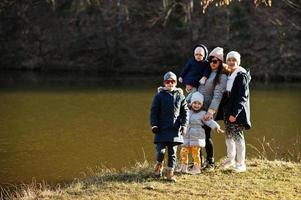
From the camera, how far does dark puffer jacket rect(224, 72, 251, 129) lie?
7688 millimetres

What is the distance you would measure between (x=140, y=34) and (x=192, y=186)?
83.1 feet

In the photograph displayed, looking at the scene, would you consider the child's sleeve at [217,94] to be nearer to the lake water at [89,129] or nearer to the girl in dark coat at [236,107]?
the girl in dark coat at [236,107]

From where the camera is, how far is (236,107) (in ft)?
25.2

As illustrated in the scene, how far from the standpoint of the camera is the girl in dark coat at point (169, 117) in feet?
24.6

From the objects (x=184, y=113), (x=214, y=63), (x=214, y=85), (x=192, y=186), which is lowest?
(x=192, y=186)

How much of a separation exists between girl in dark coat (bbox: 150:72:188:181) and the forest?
795 inches

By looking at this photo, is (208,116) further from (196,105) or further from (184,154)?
(184,154)

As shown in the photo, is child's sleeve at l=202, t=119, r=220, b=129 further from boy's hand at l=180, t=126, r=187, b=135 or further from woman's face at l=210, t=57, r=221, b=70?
woman's face at l=210, t=57, r=221, b=70

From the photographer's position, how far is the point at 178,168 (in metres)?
8.30

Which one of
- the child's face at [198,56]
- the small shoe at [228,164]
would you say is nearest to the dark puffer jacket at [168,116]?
the child's face at [198,56]

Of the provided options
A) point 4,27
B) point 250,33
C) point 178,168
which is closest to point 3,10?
point 4,27

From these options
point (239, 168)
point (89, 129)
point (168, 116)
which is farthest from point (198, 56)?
point (89, 129)

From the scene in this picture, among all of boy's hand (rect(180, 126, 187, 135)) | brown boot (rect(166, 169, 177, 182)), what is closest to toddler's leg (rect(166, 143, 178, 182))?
brown boot (rect(166, 169, 177, 182))

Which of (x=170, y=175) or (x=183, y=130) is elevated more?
(x=183, y=130)
